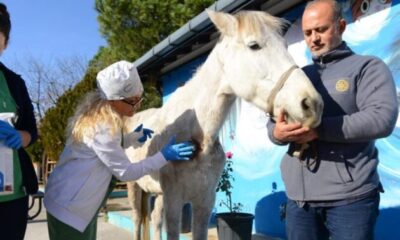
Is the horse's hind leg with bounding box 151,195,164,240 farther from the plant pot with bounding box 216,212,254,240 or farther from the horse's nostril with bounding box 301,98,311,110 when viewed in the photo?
the horse's nostril with bounding box 301,98,311,110

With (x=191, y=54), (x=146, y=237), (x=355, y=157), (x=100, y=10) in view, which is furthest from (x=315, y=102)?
(x=100, y=10)

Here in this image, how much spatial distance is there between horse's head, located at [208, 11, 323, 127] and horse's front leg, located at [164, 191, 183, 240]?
0.79 meters

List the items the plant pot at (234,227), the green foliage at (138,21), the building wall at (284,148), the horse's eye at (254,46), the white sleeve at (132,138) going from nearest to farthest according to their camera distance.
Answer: the horse's eye at (254,46) < the white sleeve at (132,138) < the building wall at (284,148) < the plant pot at (234,227) < the green foliage at (138,21)

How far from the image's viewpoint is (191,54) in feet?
20.9

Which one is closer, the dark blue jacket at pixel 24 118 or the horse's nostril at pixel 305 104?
the horse's nostril at pixel 305 104

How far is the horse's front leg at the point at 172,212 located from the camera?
8.30 feet

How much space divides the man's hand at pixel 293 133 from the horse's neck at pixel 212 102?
0.76 m

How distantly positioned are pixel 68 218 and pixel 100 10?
11069 mm

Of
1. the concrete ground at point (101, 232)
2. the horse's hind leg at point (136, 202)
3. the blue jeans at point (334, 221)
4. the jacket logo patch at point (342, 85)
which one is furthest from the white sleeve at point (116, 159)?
the concrete ground at point (101, 232)

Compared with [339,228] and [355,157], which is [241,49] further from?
[339,228]

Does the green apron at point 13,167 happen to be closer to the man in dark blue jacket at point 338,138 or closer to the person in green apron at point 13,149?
the person in green apron at point 13,149

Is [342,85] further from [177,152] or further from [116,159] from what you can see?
[116,159]

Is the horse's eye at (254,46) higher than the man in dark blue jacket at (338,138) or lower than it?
higher

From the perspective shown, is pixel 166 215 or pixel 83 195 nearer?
pixel 83 195
